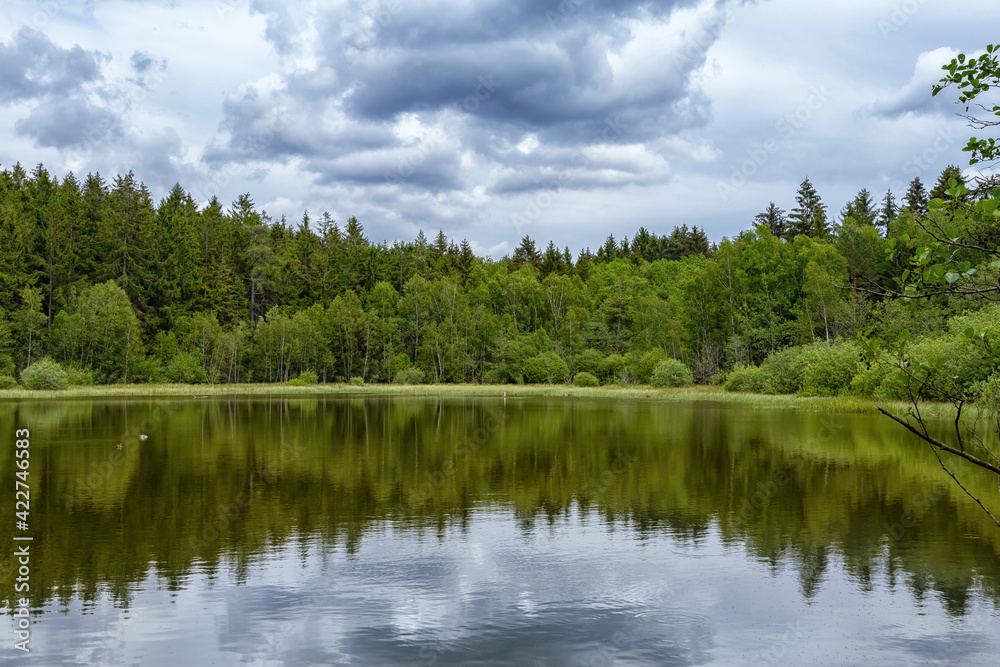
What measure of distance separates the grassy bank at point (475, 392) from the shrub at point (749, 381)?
1.63m

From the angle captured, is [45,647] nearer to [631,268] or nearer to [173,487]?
[173,487]

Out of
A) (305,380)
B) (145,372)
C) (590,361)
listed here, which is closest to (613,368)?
(590,361)

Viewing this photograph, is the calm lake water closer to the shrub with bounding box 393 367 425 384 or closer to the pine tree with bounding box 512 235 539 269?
the shrub with bounding box 393 367 425 384

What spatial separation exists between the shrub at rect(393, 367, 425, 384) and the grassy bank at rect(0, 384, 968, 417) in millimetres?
5940

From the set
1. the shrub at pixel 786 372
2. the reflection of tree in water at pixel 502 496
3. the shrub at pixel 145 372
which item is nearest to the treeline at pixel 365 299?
the shrub at pixel 145 372

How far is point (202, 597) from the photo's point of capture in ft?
41.1

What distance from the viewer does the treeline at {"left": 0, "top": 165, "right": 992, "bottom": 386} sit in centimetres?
9750

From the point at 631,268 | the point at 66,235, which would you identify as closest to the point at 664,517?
the point at 66,235

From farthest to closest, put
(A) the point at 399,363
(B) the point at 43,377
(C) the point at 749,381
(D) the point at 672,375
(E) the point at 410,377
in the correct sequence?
(A) the point at 399,363 → (E) the point at 410,377 → (D) the point at 672,375 → (B) the point at 43,377 → (C) the point at 749,381

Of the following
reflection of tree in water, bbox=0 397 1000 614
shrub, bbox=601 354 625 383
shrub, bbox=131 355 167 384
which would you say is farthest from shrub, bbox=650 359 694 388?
shrub, bbox=131 355 167 384

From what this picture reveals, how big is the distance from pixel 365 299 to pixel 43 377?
58336 mm

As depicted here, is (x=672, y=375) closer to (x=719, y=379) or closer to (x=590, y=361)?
(x=719, y=379)

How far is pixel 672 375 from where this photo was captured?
89.6m

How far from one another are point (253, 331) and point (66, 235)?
3051 cm
